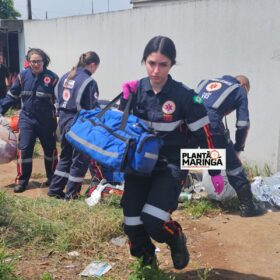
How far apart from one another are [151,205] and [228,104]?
7.44ft

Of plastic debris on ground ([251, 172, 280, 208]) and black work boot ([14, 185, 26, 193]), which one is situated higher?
plastic debris on ground ([251, 172, 280, 208])

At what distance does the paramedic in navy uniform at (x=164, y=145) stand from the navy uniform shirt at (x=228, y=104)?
1738 mm

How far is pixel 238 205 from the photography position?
5.35m

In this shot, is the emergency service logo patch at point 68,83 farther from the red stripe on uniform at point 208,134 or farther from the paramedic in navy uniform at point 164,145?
the red stripe on uniform at point 208,134

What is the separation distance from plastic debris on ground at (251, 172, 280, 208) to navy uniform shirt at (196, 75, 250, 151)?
745 mm

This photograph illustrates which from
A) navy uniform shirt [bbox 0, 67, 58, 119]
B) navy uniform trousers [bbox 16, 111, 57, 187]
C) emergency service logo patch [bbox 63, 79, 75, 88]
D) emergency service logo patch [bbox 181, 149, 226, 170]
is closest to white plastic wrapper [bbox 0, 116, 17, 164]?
navy uniform trousers [bbox 16, 111, 57, 187]

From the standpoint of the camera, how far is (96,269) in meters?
3.64

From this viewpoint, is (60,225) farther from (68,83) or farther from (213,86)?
(213,86)

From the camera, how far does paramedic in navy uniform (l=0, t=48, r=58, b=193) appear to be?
6.16 m

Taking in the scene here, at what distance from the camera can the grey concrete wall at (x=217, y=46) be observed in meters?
6.37

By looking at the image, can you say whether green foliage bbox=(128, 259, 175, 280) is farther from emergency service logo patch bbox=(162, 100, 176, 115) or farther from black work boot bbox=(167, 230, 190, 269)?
emergency service logo patch bbox=(162, 100, 176, 115)

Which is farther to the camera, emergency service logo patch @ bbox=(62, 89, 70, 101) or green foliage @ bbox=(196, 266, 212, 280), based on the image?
emergency service logo patch @ bbox=(62, 89, 70, 101)

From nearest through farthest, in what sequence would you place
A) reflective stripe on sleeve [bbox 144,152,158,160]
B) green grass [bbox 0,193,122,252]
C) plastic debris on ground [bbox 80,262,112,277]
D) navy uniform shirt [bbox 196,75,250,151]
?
reflective stripe on sleeve [bbox 144,152,158,160]
plastic debris on ground [bbox 80,262,112,277]
green grass [bbox 0,193,122,252]
navy uniform shirt [bbox 196,75,250,151]

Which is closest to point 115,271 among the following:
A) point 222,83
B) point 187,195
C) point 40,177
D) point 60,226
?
point 60,226
